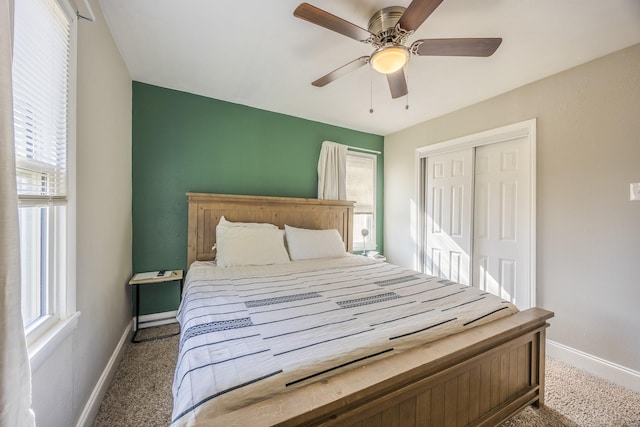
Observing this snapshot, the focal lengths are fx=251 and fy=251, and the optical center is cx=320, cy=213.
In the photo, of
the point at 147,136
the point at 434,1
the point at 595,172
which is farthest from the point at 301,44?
the point at 595,172

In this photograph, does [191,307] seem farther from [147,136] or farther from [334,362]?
[147,136]

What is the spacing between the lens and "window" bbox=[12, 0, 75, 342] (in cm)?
94

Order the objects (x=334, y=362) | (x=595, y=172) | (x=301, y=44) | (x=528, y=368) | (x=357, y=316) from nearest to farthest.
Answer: (x=334, y=362), (x=357, y=316), (x=528, y=368), (x=301, y=44), (x=595, y=172)

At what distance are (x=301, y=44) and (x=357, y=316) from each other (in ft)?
6.31

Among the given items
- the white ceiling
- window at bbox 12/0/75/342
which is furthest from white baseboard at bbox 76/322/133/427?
the white ceiling

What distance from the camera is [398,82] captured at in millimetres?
1907

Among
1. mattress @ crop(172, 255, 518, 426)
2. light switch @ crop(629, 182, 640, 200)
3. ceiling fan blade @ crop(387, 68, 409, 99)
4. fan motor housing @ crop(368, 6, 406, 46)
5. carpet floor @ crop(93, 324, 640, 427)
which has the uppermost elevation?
fan motor housing @ crop(368, 6, 406, 46)

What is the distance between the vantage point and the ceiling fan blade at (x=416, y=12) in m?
1.20

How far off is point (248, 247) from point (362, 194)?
83.7 inches

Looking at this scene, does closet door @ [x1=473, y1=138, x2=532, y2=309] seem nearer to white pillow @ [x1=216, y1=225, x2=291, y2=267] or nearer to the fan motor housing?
the fan motor housing

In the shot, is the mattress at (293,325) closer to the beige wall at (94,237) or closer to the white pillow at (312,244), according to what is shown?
the beige wall at (94,237)

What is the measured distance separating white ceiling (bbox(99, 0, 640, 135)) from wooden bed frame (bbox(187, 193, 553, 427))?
1.86m

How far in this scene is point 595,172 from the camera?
2.01 metres

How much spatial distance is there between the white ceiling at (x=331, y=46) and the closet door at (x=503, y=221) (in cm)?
71
